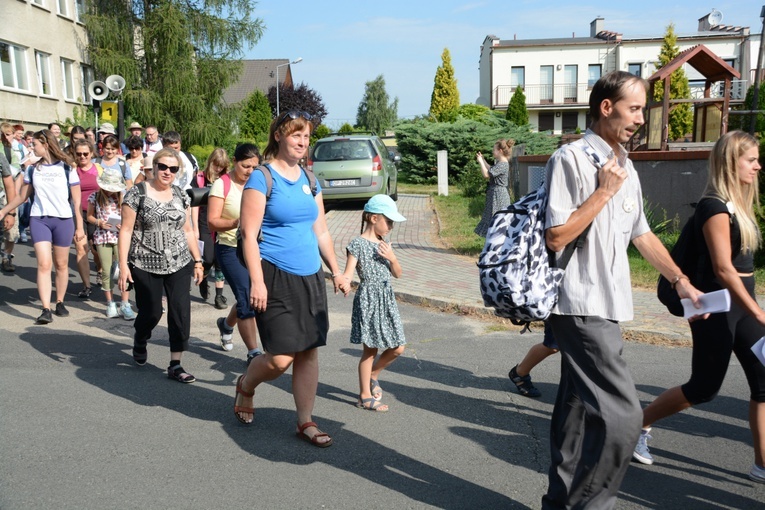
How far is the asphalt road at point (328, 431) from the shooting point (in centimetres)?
375

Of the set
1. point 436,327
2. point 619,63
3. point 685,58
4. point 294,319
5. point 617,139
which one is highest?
point 619,63

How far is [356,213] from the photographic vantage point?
17688mm

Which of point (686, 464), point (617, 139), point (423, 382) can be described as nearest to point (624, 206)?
point (617, 139)

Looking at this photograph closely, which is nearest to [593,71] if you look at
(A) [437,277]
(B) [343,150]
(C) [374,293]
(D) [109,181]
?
(B) [343,150]

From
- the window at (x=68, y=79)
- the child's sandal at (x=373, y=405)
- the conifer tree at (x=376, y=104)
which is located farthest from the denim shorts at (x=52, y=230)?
the conifer tree at (x=376, y=104)

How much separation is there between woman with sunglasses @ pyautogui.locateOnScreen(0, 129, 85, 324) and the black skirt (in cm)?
441

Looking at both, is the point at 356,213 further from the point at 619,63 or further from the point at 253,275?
the point at 619,63

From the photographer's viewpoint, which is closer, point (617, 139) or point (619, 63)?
point (617, 139)

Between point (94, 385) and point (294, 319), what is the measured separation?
7.44 feet

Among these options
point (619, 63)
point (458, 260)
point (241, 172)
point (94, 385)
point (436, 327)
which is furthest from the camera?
point (619, 63)

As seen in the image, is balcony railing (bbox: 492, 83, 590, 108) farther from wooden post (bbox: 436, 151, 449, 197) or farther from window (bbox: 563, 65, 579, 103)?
wooden post (bbox: 436, 151, 449, 197)

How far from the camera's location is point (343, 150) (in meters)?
18.0

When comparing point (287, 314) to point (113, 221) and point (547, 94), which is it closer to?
point (113, 221)

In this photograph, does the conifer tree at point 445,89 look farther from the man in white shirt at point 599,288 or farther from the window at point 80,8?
the man in white shirt at point 599,288
